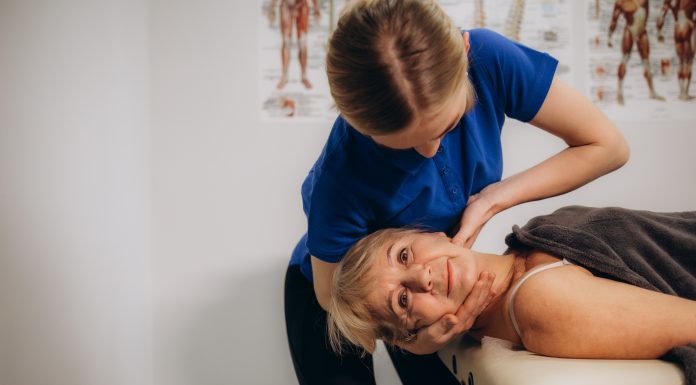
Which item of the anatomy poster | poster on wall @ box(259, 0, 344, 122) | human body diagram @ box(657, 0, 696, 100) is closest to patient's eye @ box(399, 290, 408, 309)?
poster on wall @ box(259, 0, 344, 122)

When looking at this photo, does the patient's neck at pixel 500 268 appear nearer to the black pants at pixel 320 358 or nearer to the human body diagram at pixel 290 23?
the black pants at pixel 320 358

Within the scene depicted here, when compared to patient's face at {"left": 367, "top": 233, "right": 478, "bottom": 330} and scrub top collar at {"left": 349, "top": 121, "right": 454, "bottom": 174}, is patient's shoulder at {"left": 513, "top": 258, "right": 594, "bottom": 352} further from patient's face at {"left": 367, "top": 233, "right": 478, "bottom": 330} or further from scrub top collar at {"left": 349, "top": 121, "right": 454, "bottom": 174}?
scrub top collar at {"left": 349, "top": 121, "right": 454, "bottom": 174}

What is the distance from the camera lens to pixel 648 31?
170 cm

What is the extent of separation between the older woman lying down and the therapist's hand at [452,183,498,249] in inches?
1.0

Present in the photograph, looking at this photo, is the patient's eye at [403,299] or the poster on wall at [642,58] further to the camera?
the poster on wall at [642,58]

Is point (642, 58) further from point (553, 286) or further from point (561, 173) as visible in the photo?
point (553, 286)

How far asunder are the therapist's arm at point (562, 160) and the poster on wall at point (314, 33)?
2.51 ft

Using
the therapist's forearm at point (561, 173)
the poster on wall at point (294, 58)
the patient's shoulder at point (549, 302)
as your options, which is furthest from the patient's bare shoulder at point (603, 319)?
the poster on wall at point (294, 58)

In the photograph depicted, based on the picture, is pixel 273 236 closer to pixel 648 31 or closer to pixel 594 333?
pixel 594 333

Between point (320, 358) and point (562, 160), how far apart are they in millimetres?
704

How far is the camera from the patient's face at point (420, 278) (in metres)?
0.97

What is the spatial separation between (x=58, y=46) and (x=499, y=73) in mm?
941

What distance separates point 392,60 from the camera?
0.66 m

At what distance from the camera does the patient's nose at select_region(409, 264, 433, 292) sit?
961 millimetres
